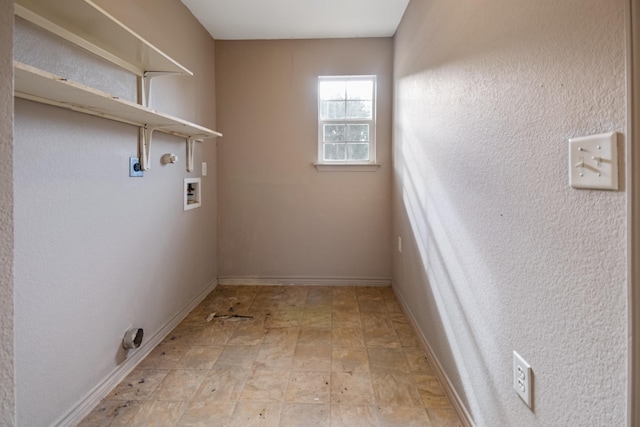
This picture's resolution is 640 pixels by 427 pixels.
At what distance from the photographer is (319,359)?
1900mm

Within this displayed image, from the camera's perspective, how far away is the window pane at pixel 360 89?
10.1 ft

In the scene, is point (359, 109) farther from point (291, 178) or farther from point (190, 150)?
point (190, 150)

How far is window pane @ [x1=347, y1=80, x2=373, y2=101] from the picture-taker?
3076 millimetres

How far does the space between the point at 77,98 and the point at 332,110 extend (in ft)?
7.28

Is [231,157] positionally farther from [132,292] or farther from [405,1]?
[405,1]

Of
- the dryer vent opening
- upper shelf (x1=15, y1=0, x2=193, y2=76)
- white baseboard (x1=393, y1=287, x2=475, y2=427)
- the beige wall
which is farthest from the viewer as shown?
the beige wall

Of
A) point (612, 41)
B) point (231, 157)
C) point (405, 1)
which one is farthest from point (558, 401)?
point (231, 157)

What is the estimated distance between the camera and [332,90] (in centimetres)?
308

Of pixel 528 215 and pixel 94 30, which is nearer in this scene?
pixel 528 215

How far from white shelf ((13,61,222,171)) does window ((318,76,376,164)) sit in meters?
1.38

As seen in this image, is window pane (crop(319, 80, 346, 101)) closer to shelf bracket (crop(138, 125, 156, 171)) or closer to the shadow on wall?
the shadow on wall

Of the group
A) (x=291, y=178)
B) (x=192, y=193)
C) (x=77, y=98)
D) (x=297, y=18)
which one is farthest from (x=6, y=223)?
(x=297, y=18)

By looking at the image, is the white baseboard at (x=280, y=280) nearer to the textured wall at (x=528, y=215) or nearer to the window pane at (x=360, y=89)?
the textured wall at (x=528, y=215)

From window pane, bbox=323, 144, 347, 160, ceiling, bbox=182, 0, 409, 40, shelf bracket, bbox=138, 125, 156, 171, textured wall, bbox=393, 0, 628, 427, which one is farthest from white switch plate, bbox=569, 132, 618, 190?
window pane, bbox=323, 144, 347, 160
